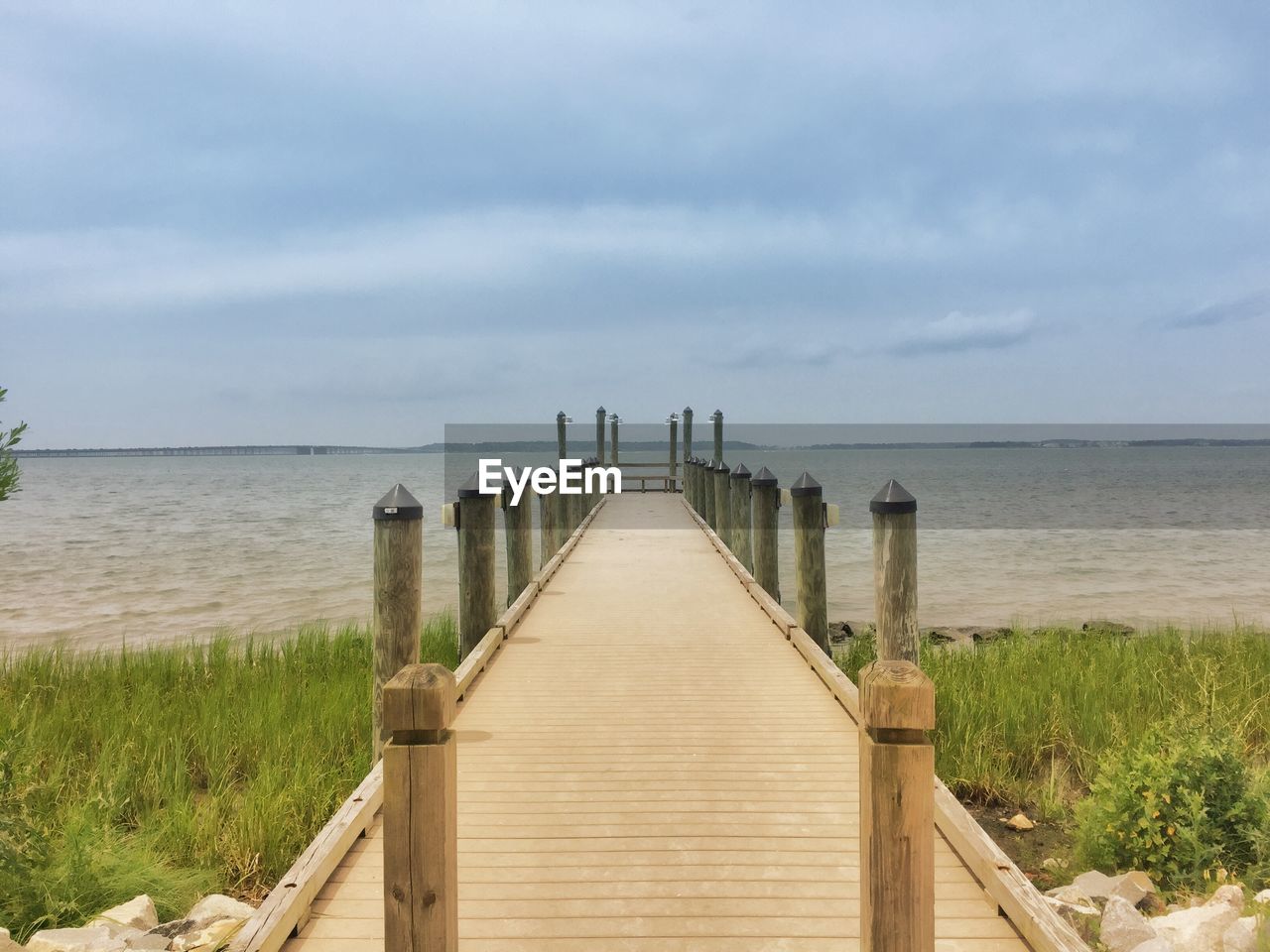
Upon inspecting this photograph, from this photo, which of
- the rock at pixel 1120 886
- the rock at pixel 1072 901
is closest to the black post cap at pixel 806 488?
the rock at pixel 1120 886

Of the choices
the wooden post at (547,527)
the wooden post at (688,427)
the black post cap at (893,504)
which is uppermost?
the wooden post at (688,427)

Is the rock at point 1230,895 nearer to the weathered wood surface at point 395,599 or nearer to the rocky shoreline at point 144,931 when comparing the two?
the rocky shoreline at point 144,931

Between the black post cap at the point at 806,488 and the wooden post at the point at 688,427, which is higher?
the wooden post at the point at 688,427

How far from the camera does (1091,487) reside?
210 ft

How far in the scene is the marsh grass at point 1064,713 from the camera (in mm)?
5797

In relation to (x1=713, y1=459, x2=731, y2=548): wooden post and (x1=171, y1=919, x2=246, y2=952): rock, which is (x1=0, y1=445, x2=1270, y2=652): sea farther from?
(x1=171, y1=919, x2=246, y2=952): rock

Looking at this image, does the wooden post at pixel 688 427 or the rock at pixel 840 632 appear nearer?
the rock at pixel 840 632

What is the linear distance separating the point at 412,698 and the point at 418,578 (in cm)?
346

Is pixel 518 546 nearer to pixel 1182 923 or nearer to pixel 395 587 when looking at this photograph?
pixel 395 587

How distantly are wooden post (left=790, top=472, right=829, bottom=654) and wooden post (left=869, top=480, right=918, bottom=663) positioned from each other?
2.11 m

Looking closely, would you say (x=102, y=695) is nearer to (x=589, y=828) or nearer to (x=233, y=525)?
(x=589, y=828)

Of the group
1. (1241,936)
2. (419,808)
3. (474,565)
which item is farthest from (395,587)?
(1241,936)

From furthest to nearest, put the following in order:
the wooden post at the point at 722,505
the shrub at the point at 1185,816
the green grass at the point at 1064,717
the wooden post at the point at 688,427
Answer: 1. the wooden post at the point at 688,427
2. the wooden post at the point at 722,505
3. the green grass at the point at 1064,717
4. the shrub at the point at 1185,816

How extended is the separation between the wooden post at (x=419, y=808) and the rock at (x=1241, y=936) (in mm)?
2984
